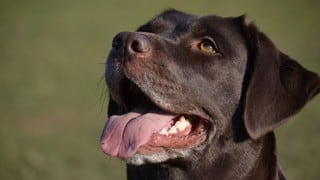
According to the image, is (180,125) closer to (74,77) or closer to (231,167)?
(231,167)

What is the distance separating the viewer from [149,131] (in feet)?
19.5

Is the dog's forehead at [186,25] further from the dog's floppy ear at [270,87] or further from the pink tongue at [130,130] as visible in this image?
the pink tongue at [130,130]

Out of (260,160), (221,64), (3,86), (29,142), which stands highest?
(221,64)

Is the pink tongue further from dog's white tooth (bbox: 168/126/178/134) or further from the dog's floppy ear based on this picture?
the dog's floppy ear

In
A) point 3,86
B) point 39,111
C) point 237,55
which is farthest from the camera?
point 3,86

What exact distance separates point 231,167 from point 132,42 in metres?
1.04

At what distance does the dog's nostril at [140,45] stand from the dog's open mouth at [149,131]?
1.21 feet

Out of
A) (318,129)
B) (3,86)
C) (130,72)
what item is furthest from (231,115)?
(3,86)

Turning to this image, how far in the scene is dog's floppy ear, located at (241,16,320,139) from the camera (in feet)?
20.1

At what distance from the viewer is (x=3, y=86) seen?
66.4ft

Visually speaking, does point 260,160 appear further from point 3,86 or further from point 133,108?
point 3,86

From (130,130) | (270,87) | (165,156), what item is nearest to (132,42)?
(130,130)

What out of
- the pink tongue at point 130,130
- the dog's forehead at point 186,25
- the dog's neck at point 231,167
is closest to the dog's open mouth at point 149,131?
the pink tongue at point 130,130

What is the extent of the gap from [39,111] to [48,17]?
46.3 feet
